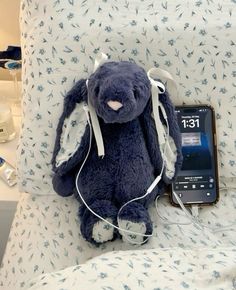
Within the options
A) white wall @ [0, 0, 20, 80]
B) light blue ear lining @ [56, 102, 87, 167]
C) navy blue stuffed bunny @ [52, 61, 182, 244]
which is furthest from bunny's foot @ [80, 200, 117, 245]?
white wall @ [0, 0, 20, 80]

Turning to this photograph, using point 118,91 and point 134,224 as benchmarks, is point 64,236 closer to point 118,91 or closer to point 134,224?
point 134,224

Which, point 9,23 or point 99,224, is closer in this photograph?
point 99,224

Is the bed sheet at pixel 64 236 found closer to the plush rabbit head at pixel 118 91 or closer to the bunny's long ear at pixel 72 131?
the bunny's long ear at pixel 72 131

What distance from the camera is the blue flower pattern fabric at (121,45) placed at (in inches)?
33.9

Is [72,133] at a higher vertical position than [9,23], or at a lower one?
lower

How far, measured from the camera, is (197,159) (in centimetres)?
91

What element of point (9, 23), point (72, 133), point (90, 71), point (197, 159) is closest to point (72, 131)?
point (72, 133)

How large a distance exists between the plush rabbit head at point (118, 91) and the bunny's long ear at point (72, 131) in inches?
2.0

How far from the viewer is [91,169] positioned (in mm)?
838

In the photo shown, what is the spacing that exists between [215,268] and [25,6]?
62 centimetres

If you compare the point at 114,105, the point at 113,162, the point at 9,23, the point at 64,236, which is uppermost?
the point at 9,23

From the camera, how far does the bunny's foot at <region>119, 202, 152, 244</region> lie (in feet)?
2.65

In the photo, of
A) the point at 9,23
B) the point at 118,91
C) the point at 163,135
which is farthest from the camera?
the point at 9,23

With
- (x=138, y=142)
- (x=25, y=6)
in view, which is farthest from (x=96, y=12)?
(x=138, y=142)
